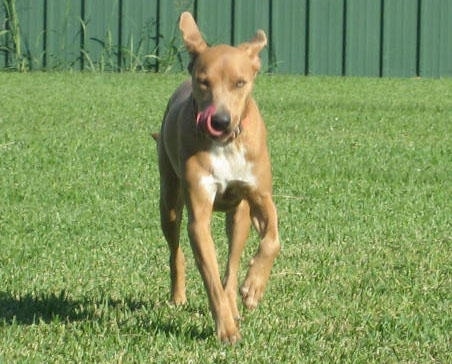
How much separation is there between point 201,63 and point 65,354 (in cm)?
128

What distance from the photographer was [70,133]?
1267 centimetres

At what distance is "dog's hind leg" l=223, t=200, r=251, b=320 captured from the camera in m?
5.80

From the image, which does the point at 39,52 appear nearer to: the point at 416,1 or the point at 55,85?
the point at 55,85

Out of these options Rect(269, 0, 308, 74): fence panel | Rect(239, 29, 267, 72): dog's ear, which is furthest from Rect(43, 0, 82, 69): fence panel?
Rect(239, 29, 267, 72): dog's ear

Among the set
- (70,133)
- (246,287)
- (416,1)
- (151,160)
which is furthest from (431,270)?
(416,1)

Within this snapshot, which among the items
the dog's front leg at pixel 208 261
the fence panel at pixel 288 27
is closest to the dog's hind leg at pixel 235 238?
Answer: the dog's front leg at pixel 208 261

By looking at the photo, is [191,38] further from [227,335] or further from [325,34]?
[325,34]

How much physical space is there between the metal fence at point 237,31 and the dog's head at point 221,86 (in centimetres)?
1565

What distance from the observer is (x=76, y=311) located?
19.5ft

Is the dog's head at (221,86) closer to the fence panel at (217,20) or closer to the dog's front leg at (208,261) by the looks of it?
the dog's front leg at (208,261)

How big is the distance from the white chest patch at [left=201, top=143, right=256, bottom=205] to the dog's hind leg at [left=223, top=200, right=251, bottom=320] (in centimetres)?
32

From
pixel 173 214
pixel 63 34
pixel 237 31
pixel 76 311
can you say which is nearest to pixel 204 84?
pixel 173 214

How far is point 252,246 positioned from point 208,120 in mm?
2557

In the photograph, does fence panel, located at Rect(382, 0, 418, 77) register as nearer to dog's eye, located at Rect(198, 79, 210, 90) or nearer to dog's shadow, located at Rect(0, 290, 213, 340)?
dog's shadow, located at Rect(0, 290, 213, 340)
